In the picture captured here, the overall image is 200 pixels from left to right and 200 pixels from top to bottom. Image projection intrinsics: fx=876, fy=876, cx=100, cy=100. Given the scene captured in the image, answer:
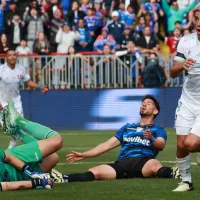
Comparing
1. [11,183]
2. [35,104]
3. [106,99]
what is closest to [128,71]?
[106,99]

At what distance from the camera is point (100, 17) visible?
26.6 meters

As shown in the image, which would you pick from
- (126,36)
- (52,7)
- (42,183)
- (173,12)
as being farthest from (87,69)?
(42,183)

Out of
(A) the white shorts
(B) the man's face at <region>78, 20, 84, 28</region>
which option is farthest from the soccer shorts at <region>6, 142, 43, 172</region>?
(B) the man's face at <region>78, 20, 84, 28</region>

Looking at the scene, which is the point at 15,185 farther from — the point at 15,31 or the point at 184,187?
the point at 15,31

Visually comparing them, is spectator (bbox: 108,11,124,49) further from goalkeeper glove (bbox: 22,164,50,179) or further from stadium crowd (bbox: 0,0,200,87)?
goalkeeper glove (bbox: 22,164,50,179)

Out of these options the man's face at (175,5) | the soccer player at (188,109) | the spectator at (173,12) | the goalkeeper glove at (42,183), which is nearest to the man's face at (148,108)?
the soccer player at (188,109)

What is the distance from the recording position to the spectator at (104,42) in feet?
83.1

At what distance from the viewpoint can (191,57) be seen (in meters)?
10.8

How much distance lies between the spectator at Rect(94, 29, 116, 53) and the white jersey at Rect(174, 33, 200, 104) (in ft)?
46.9

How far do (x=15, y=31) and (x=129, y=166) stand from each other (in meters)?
13.8

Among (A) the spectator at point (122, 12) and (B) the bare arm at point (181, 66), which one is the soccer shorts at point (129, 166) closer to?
(B) the bare arm at point (181, 66)

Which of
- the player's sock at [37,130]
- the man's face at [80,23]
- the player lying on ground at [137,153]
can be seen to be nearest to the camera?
the player's sock at [37,130]

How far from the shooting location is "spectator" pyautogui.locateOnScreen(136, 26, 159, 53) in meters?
25.5

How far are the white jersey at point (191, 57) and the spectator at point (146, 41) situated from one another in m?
14.4
